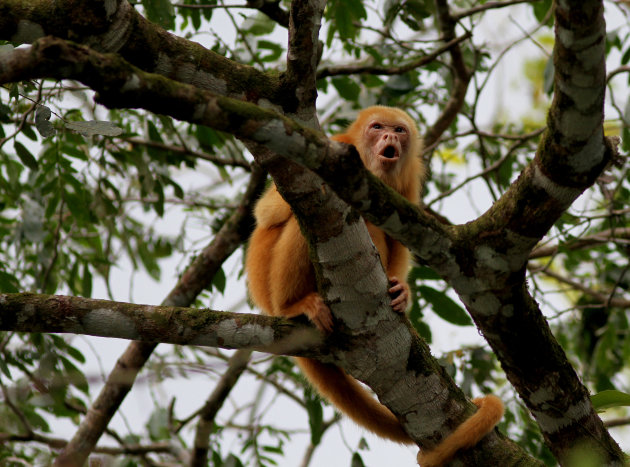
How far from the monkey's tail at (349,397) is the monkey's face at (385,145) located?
1422 mm

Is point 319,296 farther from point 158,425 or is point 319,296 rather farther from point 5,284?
point 158,425

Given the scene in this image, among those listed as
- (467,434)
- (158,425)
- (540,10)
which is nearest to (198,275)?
(158,425)

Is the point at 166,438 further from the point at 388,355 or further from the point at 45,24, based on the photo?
the point at 45,24

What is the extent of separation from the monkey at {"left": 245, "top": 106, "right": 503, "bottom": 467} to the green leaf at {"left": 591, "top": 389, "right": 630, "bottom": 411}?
17.8 inches

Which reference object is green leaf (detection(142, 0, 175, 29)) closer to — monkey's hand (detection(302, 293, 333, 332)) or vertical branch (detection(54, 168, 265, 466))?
vertical branch (detection(54, 168, 265, 466))

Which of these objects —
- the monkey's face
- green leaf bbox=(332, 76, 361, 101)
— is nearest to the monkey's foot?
the monkey's face

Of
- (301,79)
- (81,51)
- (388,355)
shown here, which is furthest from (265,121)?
(388,355)

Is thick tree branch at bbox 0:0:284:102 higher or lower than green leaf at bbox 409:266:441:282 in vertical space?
higher

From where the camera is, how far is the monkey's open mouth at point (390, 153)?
4.67 m

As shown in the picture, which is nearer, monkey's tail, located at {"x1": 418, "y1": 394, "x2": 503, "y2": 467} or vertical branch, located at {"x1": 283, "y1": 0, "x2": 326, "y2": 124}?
vertical branch, located at {"x1": 283, "y1": 0, "x2": 326, "y2": 124}

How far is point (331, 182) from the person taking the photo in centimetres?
225

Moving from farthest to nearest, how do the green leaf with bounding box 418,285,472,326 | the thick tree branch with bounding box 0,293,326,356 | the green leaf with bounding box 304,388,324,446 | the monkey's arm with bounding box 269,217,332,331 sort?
1. the green leaf with bounding box 304,388,324,446
2. the green leaf with bounding box 418,285,472,326
3. the monkey's arm with bounding box 269,217,332,331
4. the thick tree branch with bounding box 0,293,326,356

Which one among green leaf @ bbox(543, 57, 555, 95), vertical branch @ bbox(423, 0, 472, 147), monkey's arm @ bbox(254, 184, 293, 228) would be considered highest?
vertical branch @ bbox(423, 0, 472, 147)

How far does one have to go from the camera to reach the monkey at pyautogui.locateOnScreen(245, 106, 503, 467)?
326cm
